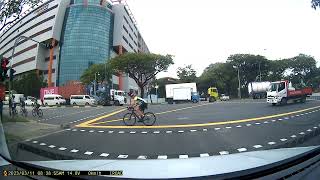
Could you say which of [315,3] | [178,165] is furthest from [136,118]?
[315,3]

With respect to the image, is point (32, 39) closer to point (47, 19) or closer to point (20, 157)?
point (47, 19)

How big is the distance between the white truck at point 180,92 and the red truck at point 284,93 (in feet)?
2.69

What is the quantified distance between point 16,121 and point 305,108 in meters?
2.99

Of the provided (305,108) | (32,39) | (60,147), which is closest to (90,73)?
(32,39)

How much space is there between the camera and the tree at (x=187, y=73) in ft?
9.72

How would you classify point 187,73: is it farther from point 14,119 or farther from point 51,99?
point 14,119

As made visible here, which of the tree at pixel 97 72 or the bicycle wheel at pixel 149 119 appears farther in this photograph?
the tree at pixel 97 72

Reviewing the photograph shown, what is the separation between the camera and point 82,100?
12.4ft

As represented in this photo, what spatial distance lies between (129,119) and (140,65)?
0.64m

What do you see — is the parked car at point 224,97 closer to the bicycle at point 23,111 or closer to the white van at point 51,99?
the white van at point 51,99

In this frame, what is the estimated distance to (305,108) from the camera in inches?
126

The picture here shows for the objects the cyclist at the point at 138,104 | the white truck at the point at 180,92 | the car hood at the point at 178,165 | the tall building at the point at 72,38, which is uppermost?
the tall building at the point at 72,38

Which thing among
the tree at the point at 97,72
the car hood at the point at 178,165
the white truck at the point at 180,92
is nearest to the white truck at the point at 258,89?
the white truck at the point at 180,92

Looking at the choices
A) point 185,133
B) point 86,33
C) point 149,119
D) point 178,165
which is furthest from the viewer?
point 86,33
